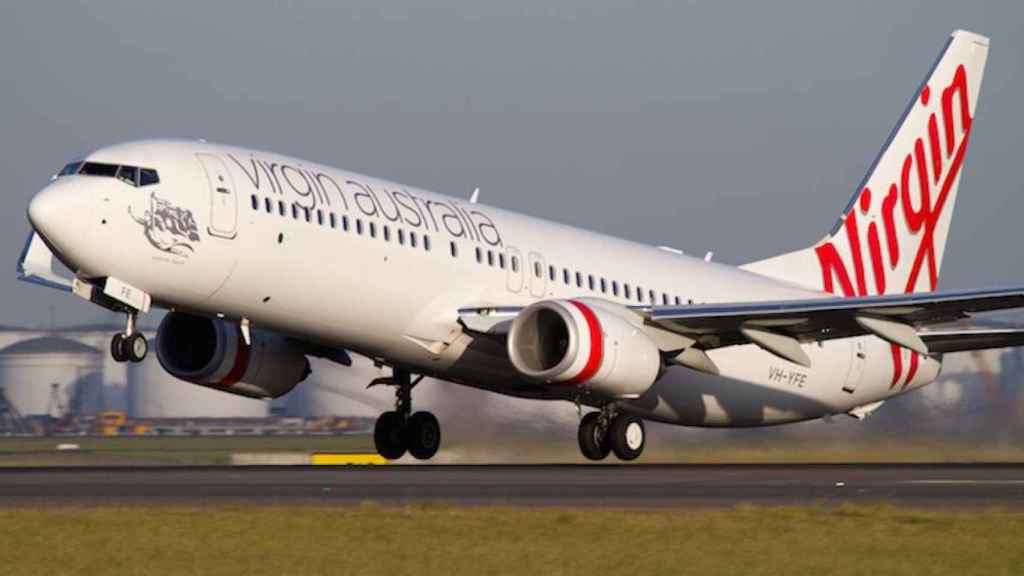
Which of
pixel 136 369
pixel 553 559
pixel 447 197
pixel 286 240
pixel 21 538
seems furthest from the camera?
pixel 136 369

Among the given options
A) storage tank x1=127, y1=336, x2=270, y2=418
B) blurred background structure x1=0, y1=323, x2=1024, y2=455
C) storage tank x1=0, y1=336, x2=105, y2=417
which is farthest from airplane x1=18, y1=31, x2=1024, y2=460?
storage tank x1=127, y1=336, x2=270, y2=418

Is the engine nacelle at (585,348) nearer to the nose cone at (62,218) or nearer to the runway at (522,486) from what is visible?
the runway at (522,486)

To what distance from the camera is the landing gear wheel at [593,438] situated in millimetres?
30703

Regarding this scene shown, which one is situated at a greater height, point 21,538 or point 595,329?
point 595,329

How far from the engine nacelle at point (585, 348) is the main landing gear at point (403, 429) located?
4079 mm

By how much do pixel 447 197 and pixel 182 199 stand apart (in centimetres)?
625

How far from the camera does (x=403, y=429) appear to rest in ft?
106

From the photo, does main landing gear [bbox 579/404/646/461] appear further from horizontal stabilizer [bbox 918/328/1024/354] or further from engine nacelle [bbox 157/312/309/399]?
horizontal stabilizer [bbox 918/328/1024/354]

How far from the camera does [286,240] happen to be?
2662cm

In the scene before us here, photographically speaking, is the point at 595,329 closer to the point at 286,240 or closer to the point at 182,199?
the point at 286,240

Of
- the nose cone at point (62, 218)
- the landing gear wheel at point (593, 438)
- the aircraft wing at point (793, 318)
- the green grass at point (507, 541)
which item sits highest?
the nose cone at point (62, 218)

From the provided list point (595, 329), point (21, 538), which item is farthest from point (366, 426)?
point (21, 538)

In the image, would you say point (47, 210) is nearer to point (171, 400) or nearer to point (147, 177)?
point (147, 177)

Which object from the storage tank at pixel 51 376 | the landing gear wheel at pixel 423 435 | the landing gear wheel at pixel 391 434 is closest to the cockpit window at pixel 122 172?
the landing gear wheel at pixel 391 434
